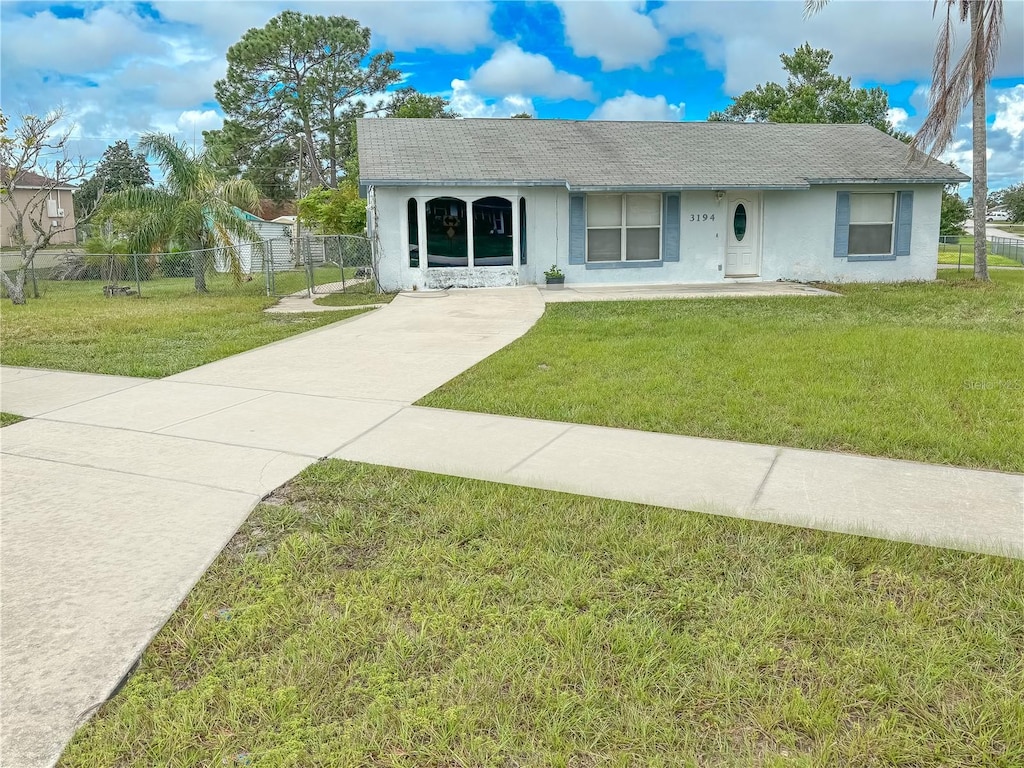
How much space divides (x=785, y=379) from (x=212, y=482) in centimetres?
516

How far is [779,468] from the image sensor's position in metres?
4.79

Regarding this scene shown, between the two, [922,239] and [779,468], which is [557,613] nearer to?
[779,468]

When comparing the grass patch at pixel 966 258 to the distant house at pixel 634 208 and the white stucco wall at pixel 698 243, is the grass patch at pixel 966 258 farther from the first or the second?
the distant house at pixel 634 208

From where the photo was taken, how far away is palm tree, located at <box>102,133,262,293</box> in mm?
19359

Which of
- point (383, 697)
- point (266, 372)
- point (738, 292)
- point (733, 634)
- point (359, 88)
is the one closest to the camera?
point (383, 697)

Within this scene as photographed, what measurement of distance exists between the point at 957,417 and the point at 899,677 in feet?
12.6

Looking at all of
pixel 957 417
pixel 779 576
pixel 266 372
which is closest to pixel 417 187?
pixel 266 372

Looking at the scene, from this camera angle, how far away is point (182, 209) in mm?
19328

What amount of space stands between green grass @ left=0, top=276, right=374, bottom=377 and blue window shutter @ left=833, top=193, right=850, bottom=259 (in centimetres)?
1219

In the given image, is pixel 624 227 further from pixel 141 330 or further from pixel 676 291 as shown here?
pixel 141 330

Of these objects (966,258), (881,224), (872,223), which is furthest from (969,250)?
(872,223)

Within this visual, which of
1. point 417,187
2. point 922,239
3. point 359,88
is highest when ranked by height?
point 359,88

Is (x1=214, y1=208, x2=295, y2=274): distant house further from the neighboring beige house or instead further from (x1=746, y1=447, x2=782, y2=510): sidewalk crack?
(x1=746, y1=447, x2=782, y2=510): sidewalk crack

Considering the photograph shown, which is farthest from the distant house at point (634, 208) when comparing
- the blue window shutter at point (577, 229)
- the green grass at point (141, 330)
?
the green grass at point (141, 330)
